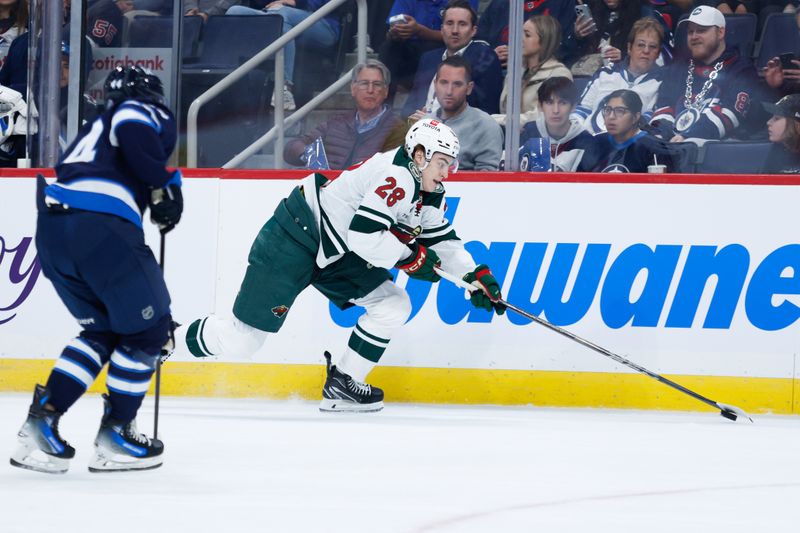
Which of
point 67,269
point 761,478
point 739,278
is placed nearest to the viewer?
point 67,269

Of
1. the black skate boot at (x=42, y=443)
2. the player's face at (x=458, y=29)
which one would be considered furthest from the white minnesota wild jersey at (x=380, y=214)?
the black skate boot at (x=42, y=443)

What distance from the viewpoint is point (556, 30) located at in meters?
5.49

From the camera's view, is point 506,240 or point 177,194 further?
point 506,240

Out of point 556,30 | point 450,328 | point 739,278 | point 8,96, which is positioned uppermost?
point 556,30

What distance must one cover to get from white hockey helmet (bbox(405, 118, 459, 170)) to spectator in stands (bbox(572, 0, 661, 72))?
1155mm

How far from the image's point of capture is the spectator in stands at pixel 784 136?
16.7 ft

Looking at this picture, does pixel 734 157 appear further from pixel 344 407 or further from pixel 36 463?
pixel 36 463

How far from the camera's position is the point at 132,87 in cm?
334

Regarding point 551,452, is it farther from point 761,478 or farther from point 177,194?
point 177,194

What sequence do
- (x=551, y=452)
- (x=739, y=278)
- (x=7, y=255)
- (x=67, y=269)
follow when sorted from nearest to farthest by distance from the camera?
1. (x=67, y=269)
2. (x=551, y=452)
3. (x=739, y=278)
4. (x=7, y=255)

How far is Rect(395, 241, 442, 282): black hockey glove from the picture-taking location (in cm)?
473

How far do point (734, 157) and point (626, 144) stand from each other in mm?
460

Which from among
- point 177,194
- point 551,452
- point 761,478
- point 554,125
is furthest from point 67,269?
point 554,125

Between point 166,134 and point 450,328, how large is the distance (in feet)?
7.00
